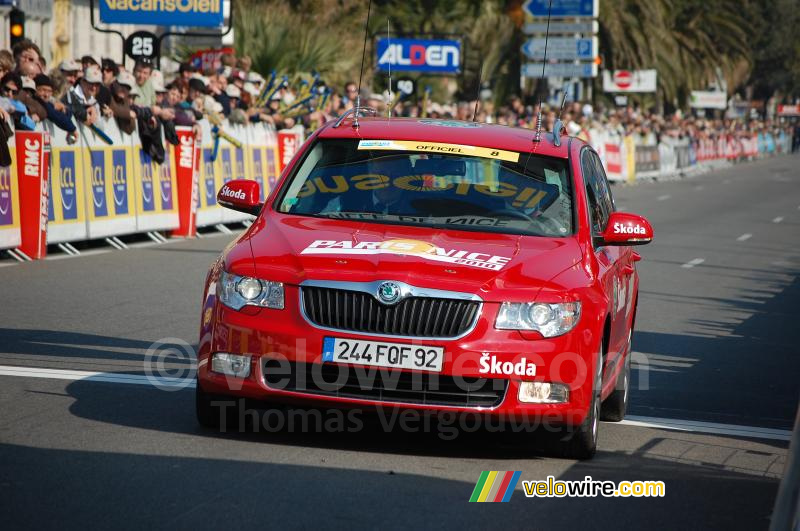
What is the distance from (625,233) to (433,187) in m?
1.02

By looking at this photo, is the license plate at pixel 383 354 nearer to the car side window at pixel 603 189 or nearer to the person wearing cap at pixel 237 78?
the car side window at pixel 603 189

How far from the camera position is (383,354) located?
666 cm

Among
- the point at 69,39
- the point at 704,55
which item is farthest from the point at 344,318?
the point at 704,55

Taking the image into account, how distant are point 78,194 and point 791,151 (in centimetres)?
9714

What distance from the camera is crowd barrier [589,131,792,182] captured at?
1800 inches

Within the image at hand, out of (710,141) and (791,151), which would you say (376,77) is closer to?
(710,141)

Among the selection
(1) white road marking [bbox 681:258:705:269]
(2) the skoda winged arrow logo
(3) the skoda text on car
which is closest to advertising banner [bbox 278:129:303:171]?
(1) white road marking [bbox 681:258:705:269]

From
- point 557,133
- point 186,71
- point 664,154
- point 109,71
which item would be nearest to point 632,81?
point 664,154

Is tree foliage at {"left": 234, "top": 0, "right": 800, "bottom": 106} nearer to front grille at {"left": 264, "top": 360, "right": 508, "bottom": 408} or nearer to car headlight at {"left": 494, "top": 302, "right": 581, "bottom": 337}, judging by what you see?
car headlight at {"left": 494, "top": 302, "right": 581, "bottom": 337}

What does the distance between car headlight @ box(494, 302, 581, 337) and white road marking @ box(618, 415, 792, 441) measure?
1.56m

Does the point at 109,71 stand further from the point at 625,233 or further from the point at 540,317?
the point at 540,317

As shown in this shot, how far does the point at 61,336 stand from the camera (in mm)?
10648

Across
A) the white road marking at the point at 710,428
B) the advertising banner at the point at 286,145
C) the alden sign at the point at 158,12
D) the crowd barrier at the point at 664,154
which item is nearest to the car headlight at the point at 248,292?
the white road marking at the point at 710,428

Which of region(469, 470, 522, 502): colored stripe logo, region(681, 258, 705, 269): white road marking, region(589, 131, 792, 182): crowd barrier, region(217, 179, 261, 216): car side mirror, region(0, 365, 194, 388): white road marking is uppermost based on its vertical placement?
region(217, 179, 261, 216): car side mirror
